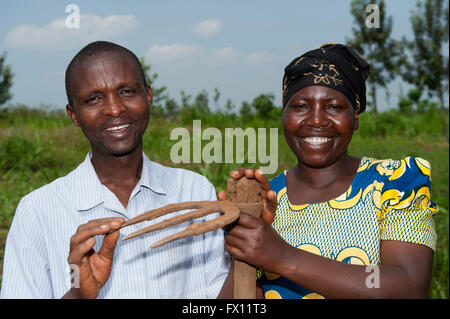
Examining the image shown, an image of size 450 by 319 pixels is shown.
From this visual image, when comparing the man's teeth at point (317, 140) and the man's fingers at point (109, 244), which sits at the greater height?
the man's teeth at point (317, 140)

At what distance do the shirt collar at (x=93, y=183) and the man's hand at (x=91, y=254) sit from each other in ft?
1.07

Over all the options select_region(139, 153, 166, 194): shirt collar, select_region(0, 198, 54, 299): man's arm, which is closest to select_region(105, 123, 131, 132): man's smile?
select_region(139, 153, 166, 194): shirt collar

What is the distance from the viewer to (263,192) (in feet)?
4.30

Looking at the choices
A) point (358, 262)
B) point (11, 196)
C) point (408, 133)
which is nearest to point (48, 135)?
point (11, 196)

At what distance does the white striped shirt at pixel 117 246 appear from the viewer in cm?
153

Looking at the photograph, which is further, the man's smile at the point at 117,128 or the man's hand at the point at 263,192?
the man's smile at the point at 117,128

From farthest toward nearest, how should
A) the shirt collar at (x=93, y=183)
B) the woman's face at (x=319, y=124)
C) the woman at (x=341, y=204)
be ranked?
the shirt collar at (x=93, y=183), the woman's face at (x=319, y=124), the woman at (x=341, y=204)

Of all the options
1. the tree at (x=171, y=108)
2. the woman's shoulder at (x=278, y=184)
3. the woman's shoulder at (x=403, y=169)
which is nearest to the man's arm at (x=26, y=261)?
the woman's shoulder at (x=278, y=184)

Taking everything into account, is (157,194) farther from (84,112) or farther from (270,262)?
(270,262)

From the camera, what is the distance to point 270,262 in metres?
1.22

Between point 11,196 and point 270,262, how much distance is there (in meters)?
3.91

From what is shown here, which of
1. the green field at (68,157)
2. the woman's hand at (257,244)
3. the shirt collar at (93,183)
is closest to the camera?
the woman's hand at (257,244)

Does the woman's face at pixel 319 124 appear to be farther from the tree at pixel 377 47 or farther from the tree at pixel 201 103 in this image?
the tree at pixel 377 47

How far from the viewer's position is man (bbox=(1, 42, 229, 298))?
1.54 metres
